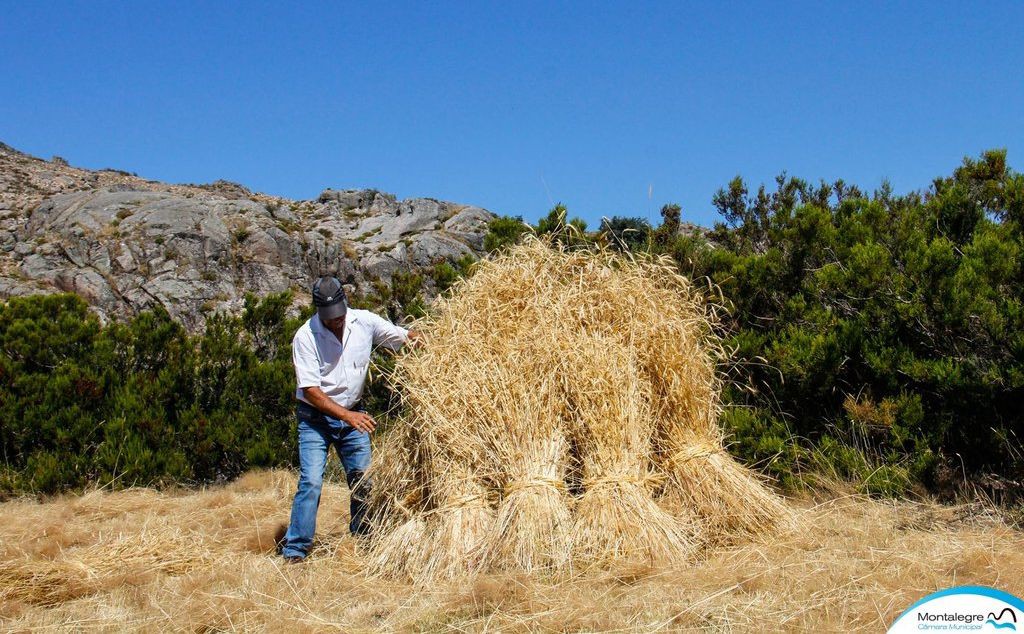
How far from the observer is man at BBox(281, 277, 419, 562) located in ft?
13.6

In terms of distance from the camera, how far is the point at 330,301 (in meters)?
4.25

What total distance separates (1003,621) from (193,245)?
23.8 metres

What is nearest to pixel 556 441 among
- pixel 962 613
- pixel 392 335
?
pixel 392 335

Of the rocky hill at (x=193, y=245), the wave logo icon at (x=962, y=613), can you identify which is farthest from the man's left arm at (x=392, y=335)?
the rocky hill at (x=193, y=245)

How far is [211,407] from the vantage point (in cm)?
698

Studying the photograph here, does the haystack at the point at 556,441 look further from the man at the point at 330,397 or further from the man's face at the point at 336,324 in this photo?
the man's face at the point at 336,324

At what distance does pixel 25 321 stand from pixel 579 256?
196 inches

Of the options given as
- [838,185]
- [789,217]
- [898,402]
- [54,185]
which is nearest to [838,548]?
[898,402]

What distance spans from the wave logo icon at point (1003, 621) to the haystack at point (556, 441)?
129cm

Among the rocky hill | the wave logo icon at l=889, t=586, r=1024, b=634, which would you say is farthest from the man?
the rocky hill

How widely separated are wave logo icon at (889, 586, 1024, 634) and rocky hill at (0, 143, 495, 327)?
17288 millimetres

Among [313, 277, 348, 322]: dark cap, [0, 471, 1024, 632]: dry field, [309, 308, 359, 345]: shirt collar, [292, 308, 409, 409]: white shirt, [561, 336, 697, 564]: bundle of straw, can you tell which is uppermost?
[313, 277, 348, 322]: dark cap

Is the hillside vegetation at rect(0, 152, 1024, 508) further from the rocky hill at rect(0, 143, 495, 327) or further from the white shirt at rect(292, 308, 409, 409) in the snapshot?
the rocky hill at rect(0, 143, 495, 327)

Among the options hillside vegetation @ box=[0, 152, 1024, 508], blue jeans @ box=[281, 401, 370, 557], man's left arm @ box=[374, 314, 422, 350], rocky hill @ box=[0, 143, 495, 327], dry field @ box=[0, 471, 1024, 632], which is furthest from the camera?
rocky hill @ box=[0, 143, 495, 327]
